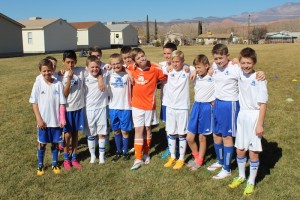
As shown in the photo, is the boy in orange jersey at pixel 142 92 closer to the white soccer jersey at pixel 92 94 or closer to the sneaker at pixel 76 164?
the white soccer jersey at pixel 92 94

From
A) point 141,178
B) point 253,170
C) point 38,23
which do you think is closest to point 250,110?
point 253,170

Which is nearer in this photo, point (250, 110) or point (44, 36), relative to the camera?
point (250, 110)

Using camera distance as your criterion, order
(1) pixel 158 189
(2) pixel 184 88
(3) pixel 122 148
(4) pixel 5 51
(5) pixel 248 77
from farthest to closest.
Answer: (4) pixel 5 51 → (3) pixel 122 148 → (2) pixel 184 88 → (1) pixel 158 189 → (5) pixel 248 77

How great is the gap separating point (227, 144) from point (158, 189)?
3.69ft

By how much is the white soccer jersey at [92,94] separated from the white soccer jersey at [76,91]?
0.09 metres

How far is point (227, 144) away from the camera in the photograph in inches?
180

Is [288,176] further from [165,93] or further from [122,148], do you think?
[122,148]

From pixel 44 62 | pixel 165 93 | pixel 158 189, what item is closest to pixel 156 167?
pixel 158 189

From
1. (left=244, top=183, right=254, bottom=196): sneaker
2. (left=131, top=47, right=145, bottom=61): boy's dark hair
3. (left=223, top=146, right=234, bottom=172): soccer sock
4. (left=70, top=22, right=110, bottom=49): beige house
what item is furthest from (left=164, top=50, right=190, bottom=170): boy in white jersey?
(left=70, top=22, right=110, bottom=49): beige house

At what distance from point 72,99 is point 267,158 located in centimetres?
321

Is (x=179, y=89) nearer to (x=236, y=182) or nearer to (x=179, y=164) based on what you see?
(x=179, y=164)

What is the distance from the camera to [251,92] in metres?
4.06

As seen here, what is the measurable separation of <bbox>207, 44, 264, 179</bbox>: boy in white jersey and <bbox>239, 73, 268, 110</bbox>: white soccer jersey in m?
0.19

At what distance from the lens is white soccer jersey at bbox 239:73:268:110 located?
3.95m
